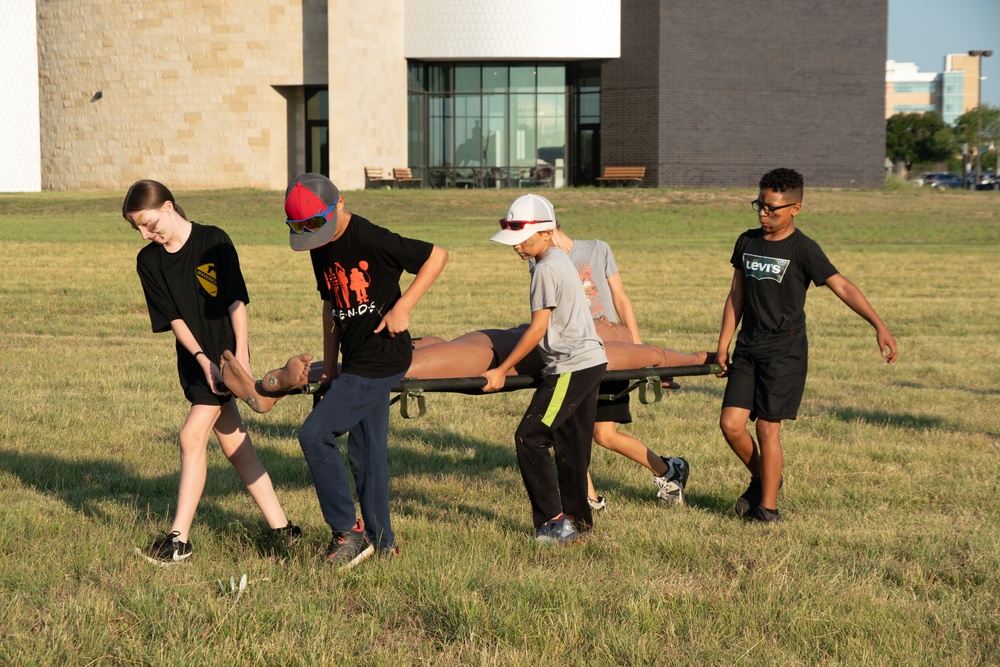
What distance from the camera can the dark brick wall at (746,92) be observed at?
4400 centimetres

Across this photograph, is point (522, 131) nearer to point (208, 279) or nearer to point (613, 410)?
point (613, 410)

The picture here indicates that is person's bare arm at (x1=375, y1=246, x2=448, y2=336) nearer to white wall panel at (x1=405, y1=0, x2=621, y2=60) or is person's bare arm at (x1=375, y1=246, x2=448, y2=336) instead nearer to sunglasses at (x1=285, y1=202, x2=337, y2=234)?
sunglasses at (x1=285, y1=202, x2=337, y2=234)

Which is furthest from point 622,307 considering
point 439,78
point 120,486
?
point 439,78

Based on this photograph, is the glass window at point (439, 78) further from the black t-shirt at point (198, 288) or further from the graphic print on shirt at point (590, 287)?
the black t-shirt at point (198, 288)

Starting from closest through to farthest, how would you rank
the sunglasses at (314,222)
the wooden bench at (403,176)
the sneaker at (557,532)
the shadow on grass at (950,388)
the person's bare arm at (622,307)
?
the sunglasses at (314,222)
the sneaker at (557,532)
the person's bare arm at (622,307)
the shadow on grass at (950,388)
the wooden bench at (403,176)

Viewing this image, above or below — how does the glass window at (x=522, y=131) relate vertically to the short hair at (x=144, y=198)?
above

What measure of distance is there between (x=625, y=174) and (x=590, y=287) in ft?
127

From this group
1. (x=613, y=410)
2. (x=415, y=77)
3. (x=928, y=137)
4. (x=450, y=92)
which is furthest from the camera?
(x=928, y=137)

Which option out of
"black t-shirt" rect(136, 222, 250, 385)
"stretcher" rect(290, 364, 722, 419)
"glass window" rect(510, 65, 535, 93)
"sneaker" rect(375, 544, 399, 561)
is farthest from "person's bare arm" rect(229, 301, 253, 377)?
"glass window" rect(510, 65, 535, 93)

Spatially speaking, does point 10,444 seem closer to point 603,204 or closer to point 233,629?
point 233,629

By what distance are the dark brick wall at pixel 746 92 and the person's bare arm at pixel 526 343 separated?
39812mm

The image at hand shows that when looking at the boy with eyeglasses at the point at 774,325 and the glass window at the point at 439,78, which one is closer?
the boy with eyeglasses at the point at 774,325

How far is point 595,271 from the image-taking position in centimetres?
646

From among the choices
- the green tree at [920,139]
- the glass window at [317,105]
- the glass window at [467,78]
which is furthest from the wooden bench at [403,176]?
the green tree at [920,139]
